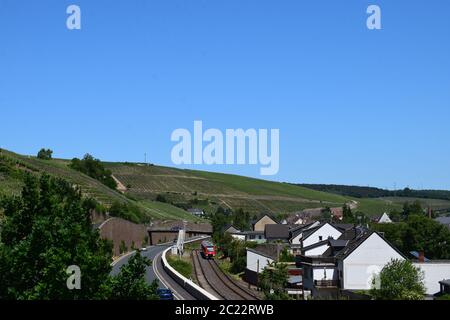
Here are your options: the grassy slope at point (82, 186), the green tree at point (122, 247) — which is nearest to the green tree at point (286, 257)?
the green tree at point (122, 247)

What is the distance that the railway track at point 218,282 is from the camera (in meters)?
47.6

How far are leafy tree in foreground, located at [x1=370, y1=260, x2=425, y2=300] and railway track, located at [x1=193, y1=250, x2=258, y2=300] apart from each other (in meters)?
9.38

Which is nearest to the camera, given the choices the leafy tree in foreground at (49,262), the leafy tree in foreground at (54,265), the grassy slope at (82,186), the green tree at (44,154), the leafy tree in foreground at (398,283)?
the leafy tree in foreground at (54,265)

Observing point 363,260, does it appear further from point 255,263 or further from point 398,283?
point 255,263

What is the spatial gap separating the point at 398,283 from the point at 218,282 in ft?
55.7

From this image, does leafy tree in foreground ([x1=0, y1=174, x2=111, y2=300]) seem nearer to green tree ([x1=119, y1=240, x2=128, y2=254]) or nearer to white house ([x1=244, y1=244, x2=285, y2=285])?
white house ([x1=244, y1=244, x2=285, y2=285])

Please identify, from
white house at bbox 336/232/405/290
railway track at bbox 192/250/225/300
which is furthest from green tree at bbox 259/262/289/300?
white house at bbox 336/232/405/290

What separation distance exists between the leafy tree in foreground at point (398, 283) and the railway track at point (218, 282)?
9385 millimetres

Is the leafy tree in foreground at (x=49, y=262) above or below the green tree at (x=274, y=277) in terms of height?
above

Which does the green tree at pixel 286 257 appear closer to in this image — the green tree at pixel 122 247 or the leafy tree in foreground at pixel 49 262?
the green tree at pixel 122 247

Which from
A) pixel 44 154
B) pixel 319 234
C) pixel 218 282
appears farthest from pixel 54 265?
pixel 44 154

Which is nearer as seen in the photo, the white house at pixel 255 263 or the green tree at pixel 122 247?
the white house at pixel 255 263

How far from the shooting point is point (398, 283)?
157 ft
